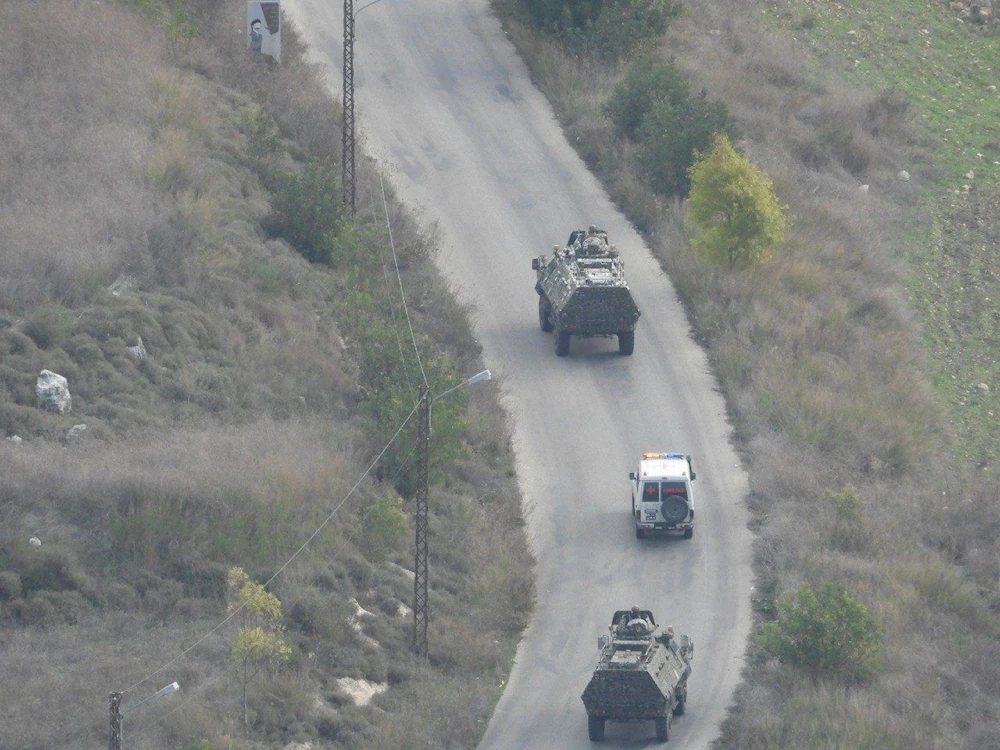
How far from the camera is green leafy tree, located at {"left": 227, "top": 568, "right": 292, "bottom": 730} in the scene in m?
29.2

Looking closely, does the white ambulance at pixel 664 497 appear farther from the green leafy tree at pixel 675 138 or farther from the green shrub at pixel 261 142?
the green shrub at pixel 261 142

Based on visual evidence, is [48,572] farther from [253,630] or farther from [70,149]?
[70,149]

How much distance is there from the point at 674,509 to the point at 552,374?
8.07 meters

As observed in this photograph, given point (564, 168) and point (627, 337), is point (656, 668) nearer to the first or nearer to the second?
point (627, 337)

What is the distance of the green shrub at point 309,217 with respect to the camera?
4584cm

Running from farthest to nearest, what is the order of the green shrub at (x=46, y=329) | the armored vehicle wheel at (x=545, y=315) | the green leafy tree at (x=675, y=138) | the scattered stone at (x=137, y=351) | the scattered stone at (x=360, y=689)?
the green leafy tree at (x=675, y=138)
the armored vehicle wheel at (x=545, y=315)
the scattered stone at (x=137, y=351)
the green shrub at (x=46, y=329)
the scattered stone at (x=360, y=689)

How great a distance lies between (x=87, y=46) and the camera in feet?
162

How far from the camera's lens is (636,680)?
1172 inches

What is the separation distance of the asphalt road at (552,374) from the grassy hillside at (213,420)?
99 cm

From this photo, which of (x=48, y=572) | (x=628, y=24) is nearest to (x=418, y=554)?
(x=48, y=572)

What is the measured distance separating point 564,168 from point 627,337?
1126 cm

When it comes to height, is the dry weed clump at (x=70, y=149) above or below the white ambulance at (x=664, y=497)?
above

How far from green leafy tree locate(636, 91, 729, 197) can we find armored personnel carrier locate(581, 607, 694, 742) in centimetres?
2187

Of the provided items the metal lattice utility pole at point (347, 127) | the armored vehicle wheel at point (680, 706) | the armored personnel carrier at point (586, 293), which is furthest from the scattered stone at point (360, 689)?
the metal lattice utility pole at point (347, 127)
